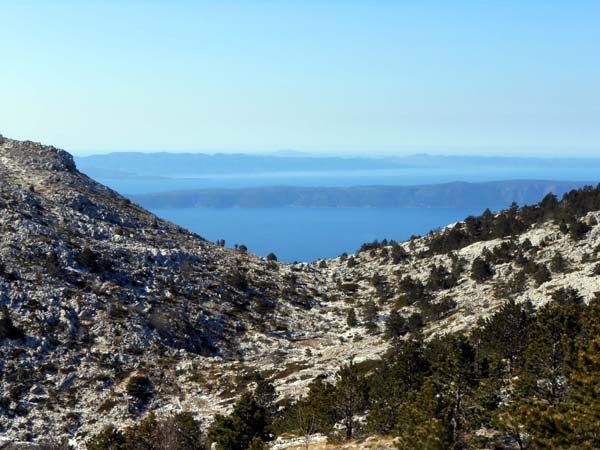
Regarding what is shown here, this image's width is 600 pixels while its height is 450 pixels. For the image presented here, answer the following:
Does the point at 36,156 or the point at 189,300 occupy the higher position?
the point at 36,156

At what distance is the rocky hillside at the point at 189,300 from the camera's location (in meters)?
57.0

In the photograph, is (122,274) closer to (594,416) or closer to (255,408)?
(255,408)

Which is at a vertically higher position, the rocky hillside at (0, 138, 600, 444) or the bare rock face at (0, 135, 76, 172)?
the bare rock face at (0, 135, 76, 172)

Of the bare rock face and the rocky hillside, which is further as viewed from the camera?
the bare rock face

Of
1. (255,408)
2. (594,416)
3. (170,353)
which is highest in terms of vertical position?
(594,416)

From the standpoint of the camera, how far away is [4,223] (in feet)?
264

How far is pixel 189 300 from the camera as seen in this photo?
3120 inches

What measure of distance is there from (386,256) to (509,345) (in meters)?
68.2

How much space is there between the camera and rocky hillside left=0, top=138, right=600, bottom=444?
57.0m

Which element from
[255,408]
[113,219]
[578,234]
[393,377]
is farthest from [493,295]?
[113,219]

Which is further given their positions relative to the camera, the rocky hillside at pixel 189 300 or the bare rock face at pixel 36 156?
the bare rock face at pixel 36 156

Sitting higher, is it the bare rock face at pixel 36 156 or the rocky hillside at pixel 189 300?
the bare rock face at pixel 36 156

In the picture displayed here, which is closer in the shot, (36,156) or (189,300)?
(189,300)

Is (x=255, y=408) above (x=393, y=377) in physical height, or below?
below
